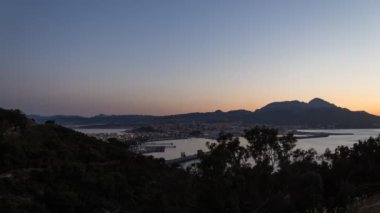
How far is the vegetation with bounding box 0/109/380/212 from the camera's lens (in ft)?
33.4

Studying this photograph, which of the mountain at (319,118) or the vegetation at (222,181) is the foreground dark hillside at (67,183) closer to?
the vegetation at (222,181)

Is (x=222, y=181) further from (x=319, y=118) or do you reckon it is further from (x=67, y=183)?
(x=319, y=118)

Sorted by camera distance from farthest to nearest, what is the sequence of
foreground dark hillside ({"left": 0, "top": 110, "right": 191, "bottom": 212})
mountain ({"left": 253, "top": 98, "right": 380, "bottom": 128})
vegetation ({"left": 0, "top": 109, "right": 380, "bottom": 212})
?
mountain ({"left": 253, "top": 98, "right": 380, "bottom": 128})
foreground dark hillside ({"left": 0, "top": 110, "right": 191, "bottom": 212})
vegetation ({"left": 0, "top": 109, "right": 380, "bottom": 212})

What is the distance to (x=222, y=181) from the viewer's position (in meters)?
9.94

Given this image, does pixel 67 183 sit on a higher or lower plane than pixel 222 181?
lower

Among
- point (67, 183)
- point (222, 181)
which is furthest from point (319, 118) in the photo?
point (222, 181)

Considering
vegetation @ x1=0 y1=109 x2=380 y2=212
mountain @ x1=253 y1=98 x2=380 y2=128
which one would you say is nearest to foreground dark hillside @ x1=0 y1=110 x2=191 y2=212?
vegetation @ x1=0 y1=109 x2=380 y2=212

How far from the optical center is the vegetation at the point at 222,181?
1017 centimetres

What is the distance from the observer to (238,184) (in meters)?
10.7

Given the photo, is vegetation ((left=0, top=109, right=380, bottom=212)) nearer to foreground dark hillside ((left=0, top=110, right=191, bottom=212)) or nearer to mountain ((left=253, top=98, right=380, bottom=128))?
foreground dark hillside ((left=0, top=110, right=191, bottom=212))

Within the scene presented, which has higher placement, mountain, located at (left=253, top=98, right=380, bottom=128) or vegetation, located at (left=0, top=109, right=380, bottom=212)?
mountain, located at (left=253, top=98, right=380, bottom=128)

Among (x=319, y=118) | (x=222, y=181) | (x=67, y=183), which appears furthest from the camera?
(x=319, y=118)

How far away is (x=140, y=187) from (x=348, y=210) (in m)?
20.0

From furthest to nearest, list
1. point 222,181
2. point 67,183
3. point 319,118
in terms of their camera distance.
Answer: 1. point 319,118
2. point 67,183
3. point 222,181
